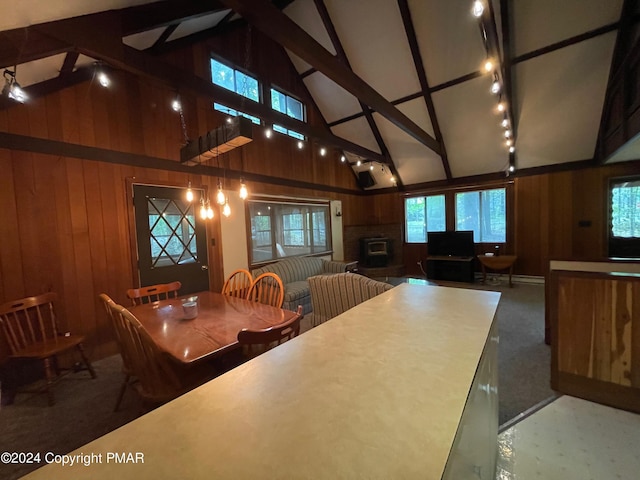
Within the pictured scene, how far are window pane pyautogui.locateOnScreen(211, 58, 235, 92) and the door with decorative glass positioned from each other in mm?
2114

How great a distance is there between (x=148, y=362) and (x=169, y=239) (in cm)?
246

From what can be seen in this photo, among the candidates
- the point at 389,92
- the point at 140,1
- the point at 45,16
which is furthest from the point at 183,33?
the point at 389,92

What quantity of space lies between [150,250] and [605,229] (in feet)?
27.0

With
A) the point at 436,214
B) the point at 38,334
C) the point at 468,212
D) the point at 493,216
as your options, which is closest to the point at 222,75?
the point at 38,334

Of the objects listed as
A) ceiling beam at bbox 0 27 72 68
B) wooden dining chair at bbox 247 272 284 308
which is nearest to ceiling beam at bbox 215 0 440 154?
ceiling beam at bbox 0 27 72 68

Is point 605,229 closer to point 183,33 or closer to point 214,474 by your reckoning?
point 214,474

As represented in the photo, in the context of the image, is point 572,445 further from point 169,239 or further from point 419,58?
point 419,58

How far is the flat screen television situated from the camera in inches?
249

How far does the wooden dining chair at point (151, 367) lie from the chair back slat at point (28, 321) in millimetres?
1490

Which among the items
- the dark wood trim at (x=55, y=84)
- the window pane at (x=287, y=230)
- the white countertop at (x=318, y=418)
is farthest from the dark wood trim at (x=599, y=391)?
the dark wood trim at (x=55, y=84)

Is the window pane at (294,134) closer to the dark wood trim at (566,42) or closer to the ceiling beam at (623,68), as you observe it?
the dark wood trim at (566,42)

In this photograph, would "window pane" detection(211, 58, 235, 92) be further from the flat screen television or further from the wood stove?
the flat screen television

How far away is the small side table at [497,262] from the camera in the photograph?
5.68 metres

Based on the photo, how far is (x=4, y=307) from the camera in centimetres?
239
